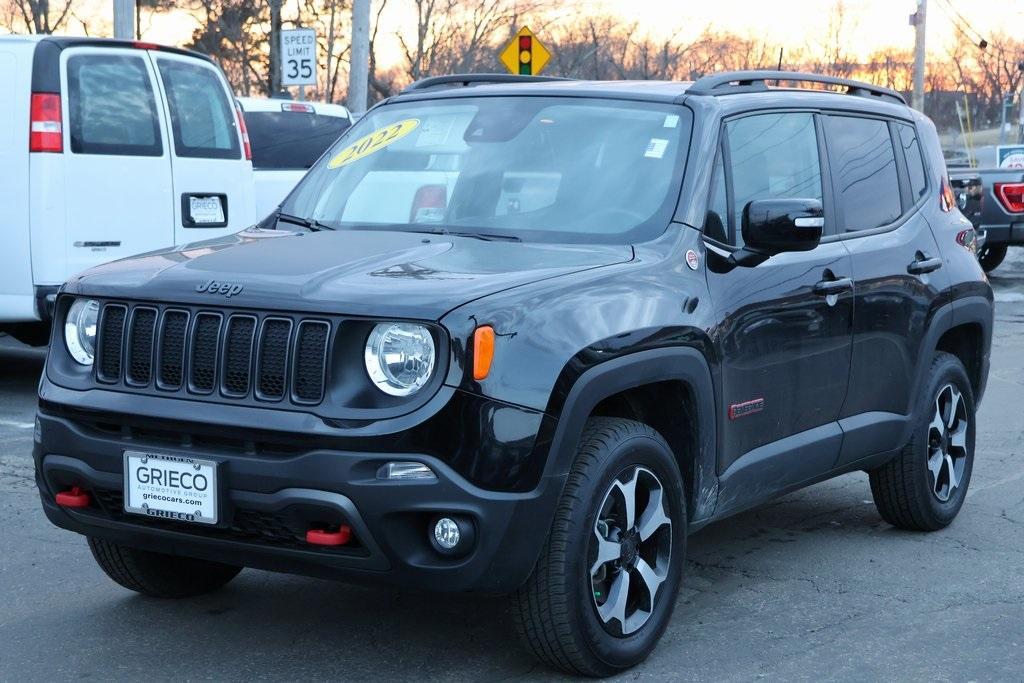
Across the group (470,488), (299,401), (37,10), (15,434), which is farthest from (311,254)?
(37,10)

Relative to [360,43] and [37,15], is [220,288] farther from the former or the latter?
[37,15]

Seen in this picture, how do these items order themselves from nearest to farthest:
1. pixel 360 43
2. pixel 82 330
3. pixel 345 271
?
pixel 345 271, pixel 82 330, pixel 360 43

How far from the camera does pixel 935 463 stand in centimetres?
632

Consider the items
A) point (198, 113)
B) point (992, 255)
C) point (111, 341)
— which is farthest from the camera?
point (992, 255)

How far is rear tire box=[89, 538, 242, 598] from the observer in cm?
488

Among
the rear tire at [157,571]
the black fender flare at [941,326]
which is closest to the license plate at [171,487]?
the rear tire at [157,571]

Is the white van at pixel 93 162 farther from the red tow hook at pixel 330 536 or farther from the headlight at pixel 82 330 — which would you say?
the red tow hook at pixel 330 536

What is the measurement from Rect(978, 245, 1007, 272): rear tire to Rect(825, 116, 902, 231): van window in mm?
13996

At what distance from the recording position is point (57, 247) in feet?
29.8

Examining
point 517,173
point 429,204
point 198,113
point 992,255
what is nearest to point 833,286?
point 517,173

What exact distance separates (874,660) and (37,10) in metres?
43.7

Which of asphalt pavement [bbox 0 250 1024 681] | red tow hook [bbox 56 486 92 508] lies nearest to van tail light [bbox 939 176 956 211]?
asphalt pavement [bbox 0 250 1024 681]

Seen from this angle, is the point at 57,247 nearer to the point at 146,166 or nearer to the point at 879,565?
the point at 146,166

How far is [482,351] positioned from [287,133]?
10.4m
